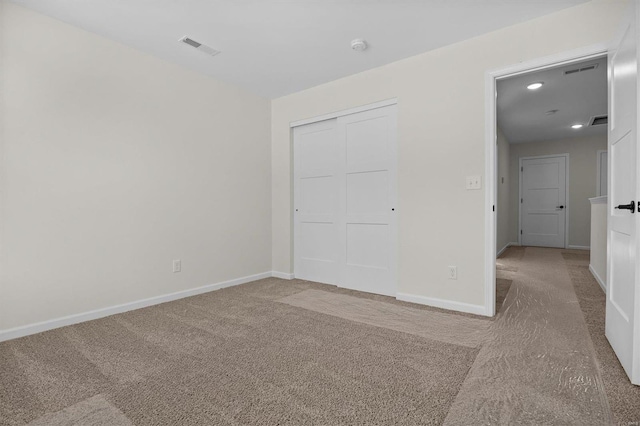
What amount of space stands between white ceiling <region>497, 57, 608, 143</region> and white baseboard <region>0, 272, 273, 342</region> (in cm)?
373

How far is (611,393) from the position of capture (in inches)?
59.9

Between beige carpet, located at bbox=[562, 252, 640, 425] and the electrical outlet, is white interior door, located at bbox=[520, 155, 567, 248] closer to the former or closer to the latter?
beige carpet, located at bbox=[562, 252, 640, 425]

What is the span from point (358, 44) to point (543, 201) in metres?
6.86

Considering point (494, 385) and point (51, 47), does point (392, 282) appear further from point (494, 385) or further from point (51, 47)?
point (51, 47)

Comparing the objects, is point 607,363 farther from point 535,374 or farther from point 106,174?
point 106,174

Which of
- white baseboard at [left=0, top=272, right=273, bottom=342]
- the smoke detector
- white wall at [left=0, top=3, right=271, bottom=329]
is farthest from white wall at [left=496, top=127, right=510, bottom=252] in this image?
white baseboard at [left=0, top=272, right=273, bottom=342]

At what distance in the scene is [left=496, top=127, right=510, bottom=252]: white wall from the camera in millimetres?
5992

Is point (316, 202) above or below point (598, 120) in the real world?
below

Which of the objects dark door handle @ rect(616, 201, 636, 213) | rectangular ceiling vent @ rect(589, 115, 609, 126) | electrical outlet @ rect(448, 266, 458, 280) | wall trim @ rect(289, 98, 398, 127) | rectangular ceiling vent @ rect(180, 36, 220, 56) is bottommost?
electrical outlet @ rect(448, 266, 458, 280)

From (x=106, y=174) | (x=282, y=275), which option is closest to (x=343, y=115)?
(x=282, y=275)

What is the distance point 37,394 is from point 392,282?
9.17ft

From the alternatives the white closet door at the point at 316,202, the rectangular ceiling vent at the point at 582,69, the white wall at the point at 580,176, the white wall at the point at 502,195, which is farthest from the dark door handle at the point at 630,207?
the white wall at the point at 580,176

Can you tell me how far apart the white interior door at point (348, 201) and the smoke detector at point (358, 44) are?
68 centimetres

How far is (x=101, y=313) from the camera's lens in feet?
8.84
